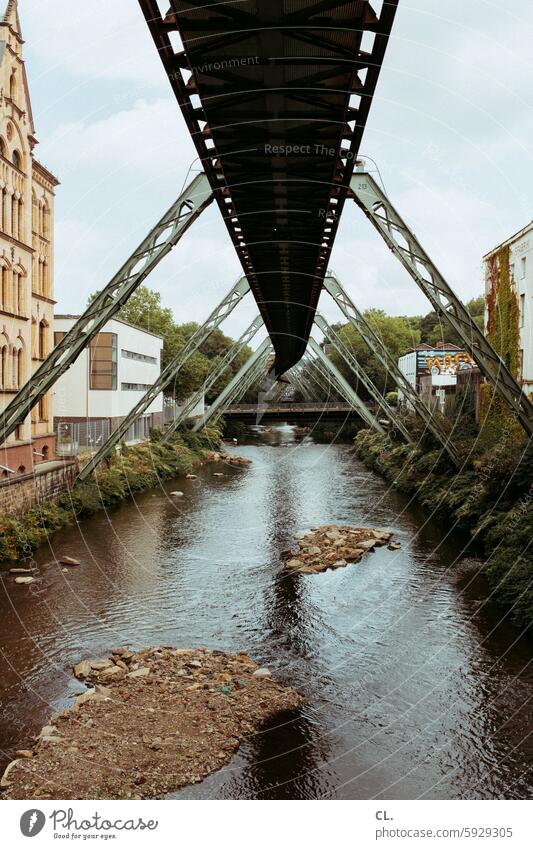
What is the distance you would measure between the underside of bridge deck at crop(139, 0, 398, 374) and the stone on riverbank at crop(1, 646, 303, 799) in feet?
24.4

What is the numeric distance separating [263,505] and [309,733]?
19460 mm

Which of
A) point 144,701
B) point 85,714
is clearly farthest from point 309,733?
point 85,714

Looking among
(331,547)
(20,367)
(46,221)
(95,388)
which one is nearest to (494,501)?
(331,547)

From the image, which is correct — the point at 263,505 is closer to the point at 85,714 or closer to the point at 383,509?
the point at 383,509

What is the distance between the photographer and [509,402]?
16.8 meters

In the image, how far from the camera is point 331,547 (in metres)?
21.2

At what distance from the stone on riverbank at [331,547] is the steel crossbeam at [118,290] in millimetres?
7852

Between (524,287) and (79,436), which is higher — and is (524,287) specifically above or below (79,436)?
above

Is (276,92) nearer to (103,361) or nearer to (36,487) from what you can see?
(36,487)

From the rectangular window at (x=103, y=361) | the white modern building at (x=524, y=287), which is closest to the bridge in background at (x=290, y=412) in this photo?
the rectangular window at (x=103, y=361)

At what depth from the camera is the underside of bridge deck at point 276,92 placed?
21.9 ft

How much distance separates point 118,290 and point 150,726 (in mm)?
10423

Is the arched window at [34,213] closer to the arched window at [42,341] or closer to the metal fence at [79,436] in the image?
the arched window at [42,341]

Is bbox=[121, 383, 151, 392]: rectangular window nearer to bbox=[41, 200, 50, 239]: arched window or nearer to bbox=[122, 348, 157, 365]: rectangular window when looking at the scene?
bbox=[122, 348, 157, 365]: rectangular window
